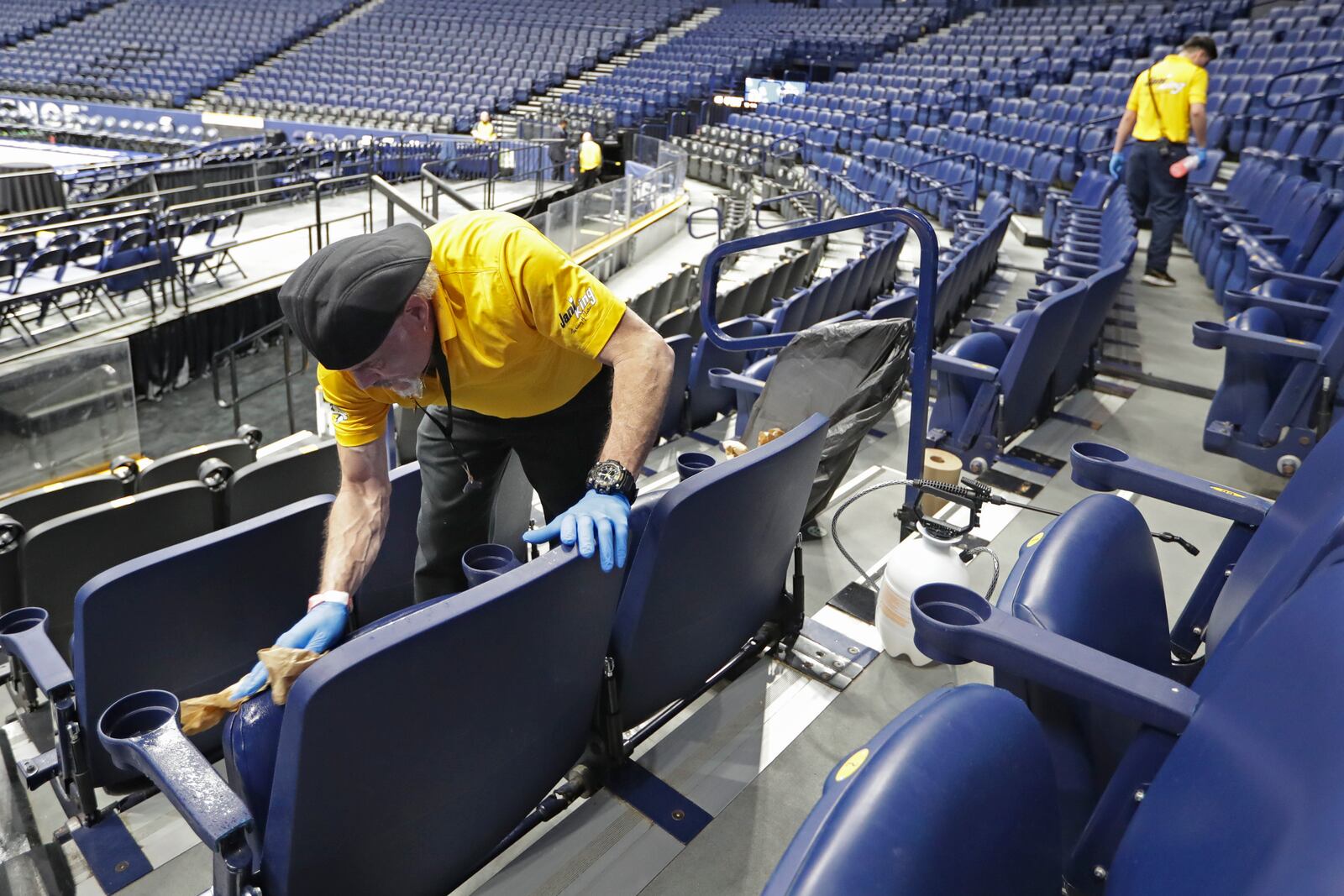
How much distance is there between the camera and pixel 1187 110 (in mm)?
4961

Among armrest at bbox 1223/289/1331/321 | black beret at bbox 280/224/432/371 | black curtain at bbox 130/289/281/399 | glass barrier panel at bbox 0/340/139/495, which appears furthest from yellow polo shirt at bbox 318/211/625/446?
black curtain at bbox 130/289/281/399

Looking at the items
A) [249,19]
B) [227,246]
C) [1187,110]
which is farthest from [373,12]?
[1187,110]

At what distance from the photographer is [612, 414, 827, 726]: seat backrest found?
1.16 m

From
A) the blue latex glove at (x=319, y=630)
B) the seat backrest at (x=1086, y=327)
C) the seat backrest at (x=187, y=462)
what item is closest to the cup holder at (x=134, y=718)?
the blue latex glove at (x=319, y=630)

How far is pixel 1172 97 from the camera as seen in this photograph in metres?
5.00

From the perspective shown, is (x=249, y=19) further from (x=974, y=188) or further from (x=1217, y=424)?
(x=1217, y=424)

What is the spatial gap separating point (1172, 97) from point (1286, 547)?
4974 millimetres

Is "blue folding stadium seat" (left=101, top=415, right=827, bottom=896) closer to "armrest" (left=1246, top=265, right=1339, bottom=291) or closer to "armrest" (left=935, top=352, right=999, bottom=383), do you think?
"armrest" (left=935, top=352, right=999, bottom=383)

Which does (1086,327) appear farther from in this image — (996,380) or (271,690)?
(271,690)

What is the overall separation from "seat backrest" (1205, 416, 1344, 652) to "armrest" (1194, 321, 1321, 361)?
4.37 feet

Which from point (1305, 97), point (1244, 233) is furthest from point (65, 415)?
point (1305, 97)

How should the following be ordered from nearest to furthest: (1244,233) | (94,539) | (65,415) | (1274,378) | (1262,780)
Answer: (1262,780) < (94,539) < (1274,378) < (65,415) < (1244,233)

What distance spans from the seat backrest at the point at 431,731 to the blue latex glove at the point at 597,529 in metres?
0.03

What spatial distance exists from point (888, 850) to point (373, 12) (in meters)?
24.6
